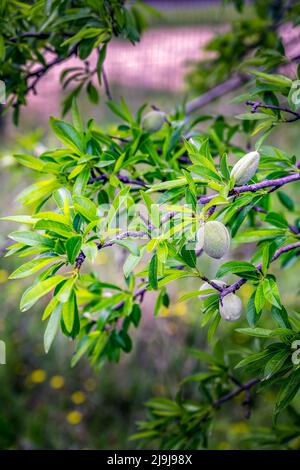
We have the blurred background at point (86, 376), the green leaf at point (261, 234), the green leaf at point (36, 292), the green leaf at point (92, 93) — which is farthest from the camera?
the blurred background at point (86, 376)

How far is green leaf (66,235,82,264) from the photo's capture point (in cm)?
55

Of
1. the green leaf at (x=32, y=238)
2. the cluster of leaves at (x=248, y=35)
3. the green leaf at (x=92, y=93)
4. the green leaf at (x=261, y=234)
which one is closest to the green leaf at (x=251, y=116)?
the green leaf at (x=261, y=234)

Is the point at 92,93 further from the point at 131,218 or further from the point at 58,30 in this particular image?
the point at 131,218

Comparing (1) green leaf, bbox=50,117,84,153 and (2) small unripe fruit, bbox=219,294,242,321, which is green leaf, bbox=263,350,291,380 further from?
(1) green leaf, bbox=50,117,84,153

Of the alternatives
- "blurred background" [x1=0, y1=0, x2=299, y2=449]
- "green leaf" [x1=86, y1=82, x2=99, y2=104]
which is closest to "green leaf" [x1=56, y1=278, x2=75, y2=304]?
"green leaf" [x1=86, y1=82, x2=99, y2=104]

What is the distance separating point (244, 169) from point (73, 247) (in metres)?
0.21

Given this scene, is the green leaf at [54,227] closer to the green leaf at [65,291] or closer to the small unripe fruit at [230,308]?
the green leaf at [65,291]

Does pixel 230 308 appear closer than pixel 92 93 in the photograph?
Yes

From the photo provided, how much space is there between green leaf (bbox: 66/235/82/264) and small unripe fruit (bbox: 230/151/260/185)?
0.18 metres

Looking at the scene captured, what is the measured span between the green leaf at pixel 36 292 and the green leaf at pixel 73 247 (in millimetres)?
33

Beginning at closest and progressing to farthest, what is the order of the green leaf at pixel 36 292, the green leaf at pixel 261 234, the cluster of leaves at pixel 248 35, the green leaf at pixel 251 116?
the green leaf at pixel 36 292, the green leaf at pixel 251 116, the green leaf at pixel 261 234, the cluster of leaves at pixel 248 35

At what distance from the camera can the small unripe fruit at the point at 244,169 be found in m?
0.57

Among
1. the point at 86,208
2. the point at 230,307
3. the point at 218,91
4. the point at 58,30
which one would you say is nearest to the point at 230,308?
the point at 230,307

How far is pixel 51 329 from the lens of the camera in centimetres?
57
